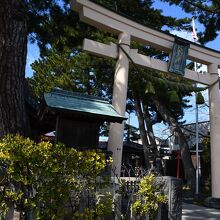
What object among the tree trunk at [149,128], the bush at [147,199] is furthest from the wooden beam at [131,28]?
the tree trunk at [149,128]

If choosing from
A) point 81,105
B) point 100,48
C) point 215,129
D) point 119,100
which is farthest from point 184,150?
point 81,105

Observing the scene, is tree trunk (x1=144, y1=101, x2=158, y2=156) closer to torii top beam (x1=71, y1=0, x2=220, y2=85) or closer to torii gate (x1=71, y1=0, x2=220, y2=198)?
torii gate (x1=71, y1=0, x2=220, y2=198)

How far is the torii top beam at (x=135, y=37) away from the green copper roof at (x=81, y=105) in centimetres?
202

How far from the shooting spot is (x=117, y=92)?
10.0 m

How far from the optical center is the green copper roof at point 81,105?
7.48 metres

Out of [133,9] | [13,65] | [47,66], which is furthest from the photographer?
[47,66]

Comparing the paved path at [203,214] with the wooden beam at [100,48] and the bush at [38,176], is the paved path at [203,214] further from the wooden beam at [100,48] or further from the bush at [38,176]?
the bush at [38,176]

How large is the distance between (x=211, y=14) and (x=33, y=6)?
683cm

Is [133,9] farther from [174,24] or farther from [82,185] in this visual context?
[82,185]

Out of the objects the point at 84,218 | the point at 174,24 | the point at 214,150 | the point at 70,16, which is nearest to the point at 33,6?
the point at 70,16

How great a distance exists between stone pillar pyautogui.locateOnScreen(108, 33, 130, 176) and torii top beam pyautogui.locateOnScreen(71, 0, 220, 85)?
0.28 meters

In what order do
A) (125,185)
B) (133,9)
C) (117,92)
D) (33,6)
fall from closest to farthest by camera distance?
(125,185) < (33,6) < (117,92) < (133,9)

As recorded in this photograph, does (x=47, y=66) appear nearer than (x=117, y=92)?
No

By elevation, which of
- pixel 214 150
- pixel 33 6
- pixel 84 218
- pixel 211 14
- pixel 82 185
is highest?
pixel 211 14
